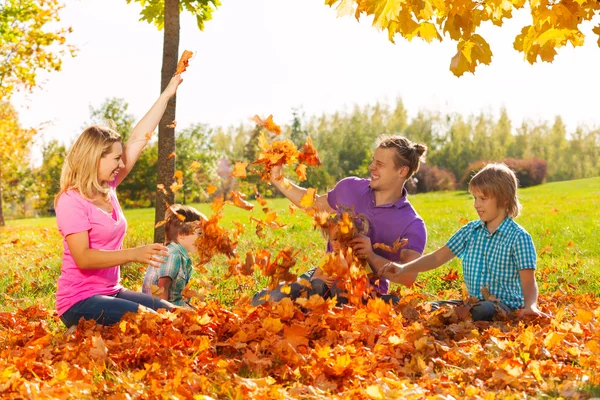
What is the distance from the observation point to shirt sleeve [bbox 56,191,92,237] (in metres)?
4.32

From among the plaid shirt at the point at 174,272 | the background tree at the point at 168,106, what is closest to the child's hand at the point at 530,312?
the plaid shirt at the point at 174,272

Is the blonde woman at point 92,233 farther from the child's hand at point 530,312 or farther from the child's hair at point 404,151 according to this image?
the child's hand at point 530,312

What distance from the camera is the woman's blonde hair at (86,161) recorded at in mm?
4406

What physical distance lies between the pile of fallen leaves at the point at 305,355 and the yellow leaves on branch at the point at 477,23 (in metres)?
1.80

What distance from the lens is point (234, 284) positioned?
22.2ft

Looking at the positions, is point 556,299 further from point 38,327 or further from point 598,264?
point 38,327

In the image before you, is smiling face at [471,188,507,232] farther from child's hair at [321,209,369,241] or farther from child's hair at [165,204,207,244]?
child's hair at [165,204,207,244]

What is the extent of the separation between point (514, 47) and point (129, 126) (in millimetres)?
27589

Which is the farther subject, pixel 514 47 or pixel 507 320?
pixel 514 47

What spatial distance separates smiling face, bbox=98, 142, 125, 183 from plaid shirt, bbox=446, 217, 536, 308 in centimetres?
240

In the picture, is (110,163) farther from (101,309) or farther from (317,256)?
(317,256)

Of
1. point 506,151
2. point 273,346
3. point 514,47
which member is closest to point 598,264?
point 514,47

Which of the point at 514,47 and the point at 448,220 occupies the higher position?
the point at 514,47

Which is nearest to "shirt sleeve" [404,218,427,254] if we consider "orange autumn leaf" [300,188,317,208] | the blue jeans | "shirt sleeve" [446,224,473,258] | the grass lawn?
"shirt sleeve" [446,224,473,258]
